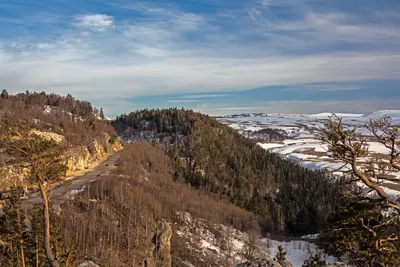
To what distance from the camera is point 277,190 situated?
149500 mm

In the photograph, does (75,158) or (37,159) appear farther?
(75,158)

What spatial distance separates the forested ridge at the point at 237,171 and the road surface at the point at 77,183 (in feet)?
136

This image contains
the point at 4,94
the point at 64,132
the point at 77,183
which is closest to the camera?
the point at 77,183

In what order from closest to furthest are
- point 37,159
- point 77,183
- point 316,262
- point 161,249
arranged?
point 37,159
point 316,262
point 161,249
point 77,183

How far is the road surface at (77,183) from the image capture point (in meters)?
43.8

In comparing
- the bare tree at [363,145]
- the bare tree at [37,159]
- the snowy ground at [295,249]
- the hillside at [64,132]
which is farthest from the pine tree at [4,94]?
the bare tree at [363,145]

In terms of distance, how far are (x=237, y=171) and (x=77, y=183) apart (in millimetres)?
102566

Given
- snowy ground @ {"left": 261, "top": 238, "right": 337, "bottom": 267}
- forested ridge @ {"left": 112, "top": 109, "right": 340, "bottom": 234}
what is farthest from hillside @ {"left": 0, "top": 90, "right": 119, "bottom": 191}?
→ snowy ground @ {"left": 261, "top": 238, "right": 337, "bottom": 267}

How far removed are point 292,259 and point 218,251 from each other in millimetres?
23257

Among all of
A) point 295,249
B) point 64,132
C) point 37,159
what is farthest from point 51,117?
point 295,249

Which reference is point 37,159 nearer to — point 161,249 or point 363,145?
point 363,145

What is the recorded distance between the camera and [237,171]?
5925 inches

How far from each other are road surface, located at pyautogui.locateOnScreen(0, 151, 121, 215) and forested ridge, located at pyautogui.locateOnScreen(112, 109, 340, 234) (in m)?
41.5

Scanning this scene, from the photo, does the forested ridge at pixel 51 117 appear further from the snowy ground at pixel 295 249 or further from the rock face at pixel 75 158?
the snowy ground at pixel 295 249
